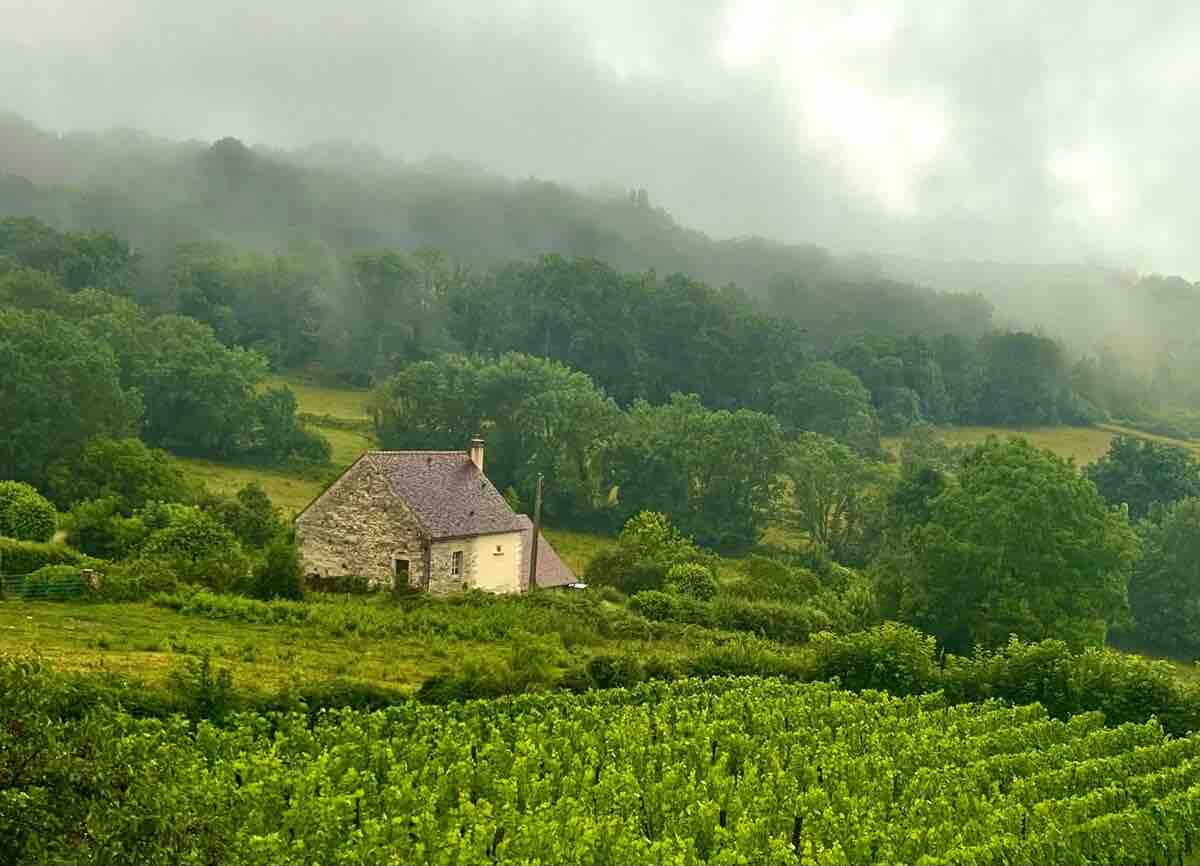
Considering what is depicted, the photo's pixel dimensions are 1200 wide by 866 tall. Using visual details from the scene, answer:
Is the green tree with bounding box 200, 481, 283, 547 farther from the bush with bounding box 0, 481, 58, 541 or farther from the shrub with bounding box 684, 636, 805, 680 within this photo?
the shrub with bounding box 684, 636, 805, 680

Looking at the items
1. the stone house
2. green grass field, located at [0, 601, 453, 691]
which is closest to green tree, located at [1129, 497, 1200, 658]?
the stone house

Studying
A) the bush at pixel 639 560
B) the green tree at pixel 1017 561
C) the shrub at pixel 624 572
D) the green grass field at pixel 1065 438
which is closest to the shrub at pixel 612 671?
the green tree at pixel 1017 561

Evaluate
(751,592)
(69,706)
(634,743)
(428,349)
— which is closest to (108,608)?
(69,706)

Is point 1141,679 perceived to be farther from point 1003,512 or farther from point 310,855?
point 310,855

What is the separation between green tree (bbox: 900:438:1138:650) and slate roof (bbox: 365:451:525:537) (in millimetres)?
16333

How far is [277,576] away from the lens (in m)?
39.6

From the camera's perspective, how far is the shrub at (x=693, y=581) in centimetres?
4888

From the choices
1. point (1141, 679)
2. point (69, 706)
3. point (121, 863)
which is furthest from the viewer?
point (1141, 679)

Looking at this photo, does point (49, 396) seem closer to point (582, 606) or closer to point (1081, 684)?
point (582, 606)

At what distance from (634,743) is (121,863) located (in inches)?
421

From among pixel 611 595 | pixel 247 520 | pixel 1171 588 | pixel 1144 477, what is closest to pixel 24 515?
pixel 247 520

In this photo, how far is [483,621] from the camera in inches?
1484

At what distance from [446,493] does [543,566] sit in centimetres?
708

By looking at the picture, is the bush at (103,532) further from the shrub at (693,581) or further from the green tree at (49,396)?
the shrub at (693,581)
